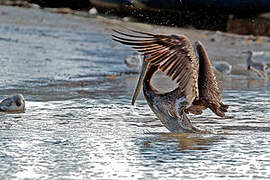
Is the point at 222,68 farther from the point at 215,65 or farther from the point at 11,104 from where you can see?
the point at 11,104

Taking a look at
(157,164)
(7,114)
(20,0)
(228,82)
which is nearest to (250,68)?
(228,82)

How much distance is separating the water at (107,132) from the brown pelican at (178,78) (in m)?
0.23

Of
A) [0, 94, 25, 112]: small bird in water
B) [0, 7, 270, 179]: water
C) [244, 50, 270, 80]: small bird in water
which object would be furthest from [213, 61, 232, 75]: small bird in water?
[0, 94, 25, 112]: small bird in water

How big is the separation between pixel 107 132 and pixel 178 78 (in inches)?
33.8

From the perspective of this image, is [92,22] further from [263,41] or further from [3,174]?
[3,174]

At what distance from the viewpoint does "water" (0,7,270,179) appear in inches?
186

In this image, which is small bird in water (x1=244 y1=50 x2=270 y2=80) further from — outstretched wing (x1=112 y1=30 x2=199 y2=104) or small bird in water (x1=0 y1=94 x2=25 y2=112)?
outstretched wing (x1=112 y1=30 x2=199 y2=104)

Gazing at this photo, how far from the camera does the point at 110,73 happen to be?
10820 millimetres

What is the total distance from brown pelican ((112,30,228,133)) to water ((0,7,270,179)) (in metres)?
0.23

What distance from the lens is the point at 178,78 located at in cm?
577

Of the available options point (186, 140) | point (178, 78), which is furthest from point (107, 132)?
point (178, 78)

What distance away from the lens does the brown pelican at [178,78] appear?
18.8ft

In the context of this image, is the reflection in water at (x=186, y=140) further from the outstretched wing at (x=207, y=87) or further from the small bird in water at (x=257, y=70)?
the small bird in water at (x=257, y=70)

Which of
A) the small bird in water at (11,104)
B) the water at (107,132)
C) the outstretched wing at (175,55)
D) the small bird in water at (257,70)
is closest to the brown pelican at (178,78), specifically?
the outstretched wing at (175,55)
